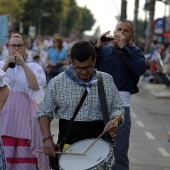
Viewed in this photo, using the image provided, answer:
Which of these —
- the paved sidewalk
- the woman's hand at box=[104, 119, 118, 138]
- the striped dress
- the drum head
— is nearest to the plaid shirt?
the woman's hand at box=[104, 119, 118, 138]

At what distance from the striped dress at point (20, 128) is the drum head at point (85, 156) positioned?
1.60m

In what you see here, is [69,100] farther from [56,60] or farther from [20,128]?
[56,60]

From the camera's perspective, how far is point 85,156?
4609mm

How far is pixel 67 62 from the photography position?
15.9m

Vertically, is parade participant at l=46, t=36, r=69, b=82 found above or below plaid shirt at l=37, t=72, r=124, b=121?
below

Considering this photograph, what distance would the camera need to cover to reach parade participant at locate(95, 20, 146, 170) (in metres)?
6.37

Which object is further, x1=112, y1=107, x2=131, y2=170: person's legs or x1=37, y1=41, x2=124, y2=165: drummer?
x1=112, y1=107, x2=131, y2=170: person's legs

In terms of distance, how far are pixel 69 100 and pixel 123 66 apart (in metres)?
1.58

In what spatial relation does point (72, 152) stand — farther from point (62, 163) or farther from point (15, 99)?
point (15, 99)

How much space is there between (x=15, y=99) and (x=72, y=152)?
6.05ft

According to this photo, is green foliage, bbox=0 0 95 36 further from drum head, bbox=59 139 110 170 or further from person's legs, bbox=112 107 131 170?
drum head, bbox=59 139 110 170

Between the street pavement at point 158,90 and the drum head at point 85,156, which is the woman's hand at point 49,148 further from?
the street pavement at point 158,90

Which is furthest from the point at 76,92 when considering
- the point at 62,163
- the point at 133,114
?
the point at 133,114

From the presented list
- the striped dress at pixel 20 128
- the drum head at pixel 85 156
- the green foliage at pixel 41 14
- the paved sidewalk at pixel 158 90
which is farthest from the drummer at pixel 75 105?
the green foliage at pixel 41 14
